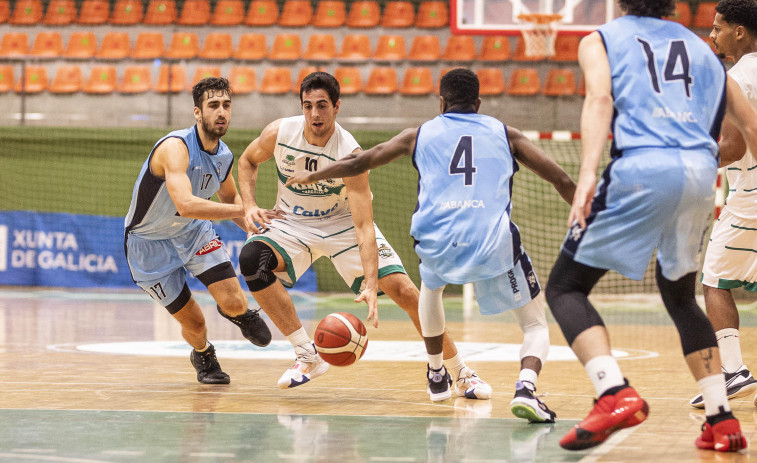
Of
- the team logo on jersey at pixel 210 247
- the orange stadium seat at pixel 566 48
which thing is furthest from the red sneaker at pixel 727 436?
the orange stadium seat at pixel 566 48

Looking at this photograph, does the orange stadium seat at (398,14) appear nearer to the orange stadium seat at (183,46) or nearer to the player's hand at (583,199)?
the orange stadium seat at (183,46)

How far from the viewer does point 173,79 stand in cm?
1645

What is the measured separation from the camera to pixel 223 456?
3.89 meters

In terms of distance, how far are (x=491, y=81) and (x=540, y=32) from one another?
195 centimetres

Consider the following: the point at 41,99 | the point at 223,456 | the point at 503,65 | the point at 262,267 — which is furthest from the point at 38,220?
the point at 223,456

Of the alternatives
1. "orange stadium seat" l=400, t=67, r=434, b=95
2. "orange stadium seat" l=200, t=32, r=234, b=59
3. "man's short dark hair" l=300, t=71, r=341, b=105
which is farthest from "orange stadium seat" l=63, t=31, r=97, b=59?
"man's short dark hair" l=300, t=71, r=341, b=105

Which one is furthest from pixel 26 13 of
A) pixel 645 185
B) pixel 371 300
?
pixel 645 185

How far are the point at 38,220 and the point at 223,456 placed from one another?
1206cm

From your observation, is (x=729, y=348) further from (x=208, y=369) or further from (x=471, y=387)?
(x=208, y=369)

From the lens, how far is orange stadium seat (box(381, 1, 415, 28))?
17.7 metres

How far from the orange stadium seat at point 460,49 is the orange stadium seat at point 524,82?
0.89m

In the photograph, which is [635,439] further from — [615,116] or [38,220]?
[38,220]

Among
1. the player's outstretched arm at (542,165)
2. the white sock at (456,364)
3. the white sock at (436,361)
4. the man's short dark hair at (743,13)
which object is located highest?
the man's short dark hair at (743,13)

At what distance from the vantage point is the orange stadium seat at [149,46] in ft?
57.5
